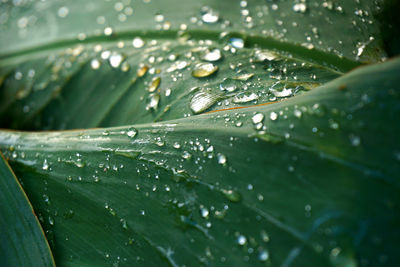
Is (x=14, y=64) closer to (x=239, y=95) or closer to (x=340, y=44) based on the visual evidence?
(x=239, y=95)

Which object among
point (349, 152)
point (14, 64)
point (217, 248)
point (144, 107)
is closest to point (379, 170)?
point (349, 152)

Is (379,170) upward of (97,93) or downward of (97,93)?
upward

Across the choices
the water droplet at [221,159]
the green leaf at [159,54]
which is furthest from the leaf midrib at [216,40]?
the water droplet at [221,159]

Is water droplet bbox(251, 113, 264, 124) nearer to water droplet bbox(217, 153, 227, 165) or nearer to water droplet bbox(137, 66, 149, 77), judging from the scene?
water droplet bbox(217, 153, 227, 165)

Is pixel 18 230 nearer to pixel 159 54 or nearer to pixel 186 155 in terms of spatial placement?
pixel 186 155

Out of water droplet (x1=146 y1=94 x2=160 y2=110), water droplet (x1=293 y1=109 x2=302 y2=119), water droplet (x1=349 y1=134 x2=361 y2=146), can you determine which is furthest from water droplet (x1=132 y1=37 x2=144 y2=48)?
water droplet (x1=349 y1=134 x2=361 y2=146)

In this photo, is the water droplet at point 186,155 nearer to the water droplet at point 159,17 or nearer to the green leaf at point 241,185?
the green leaf at point 241,185

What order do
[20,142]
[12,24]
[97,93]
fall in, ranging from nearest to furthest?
[20,142]
[97,93]
[12,24]

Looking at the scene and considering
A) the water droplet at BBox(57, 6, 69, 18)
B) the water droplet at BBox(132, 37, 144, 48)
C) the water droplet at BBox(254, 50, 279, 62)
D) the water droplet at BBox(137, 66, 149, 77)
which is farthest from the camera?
the water droplet at BBox(57, 6, 69, 18)

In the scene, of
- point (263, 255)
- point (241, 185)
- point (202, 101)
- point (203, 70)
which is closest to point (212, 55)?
point (203, 70)
